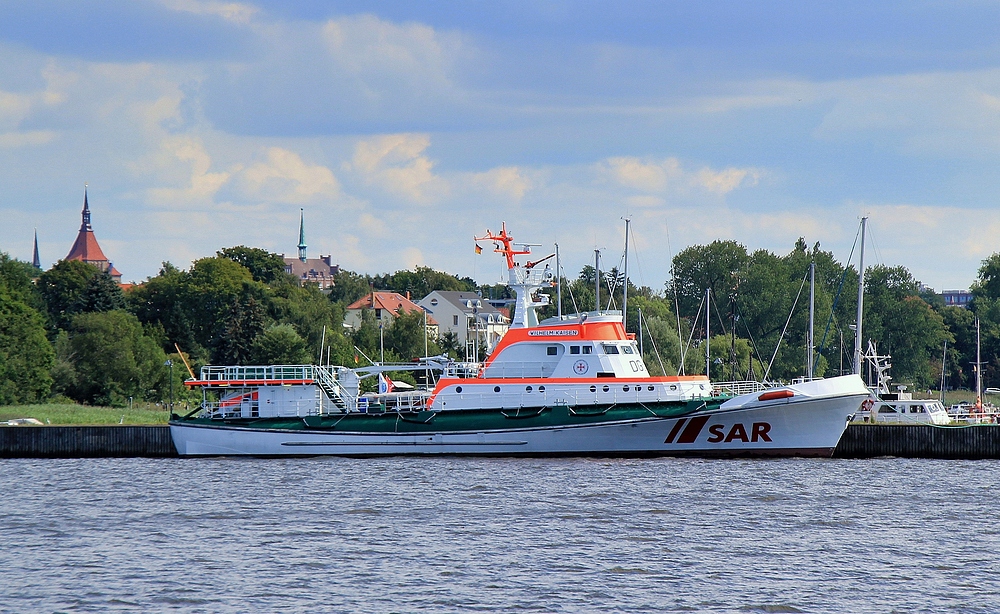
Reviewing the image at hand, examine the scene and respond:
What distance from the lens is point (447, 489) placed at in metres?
32.4

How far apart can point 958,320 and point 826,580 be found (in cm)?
10935

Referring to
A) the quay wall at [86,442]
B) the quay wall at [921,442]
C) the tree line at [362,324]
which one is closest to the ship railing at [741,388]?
the quay wall at [921,442]

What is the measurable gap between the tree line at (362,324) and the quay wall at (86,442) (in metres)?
15.7

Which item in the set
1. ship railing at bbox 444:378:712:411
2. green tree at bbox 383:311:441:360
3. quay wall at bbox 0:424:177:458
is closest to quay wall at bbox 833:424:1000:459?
ship railing at bbox 444:378:712:411

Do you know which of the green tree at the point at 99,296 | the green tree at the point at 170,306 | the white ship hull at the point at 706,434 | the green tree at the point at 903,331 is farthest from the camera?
the green tree at the point at 903,331

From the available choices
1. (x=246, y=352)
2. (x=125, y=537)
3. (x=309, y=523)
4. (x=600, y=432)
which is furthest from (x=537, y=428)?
(x=246, y=352)

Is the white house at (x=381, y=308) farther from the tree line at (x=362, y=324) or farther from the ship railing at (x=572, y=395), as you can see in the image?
the ship railing at (x=572, y=395)

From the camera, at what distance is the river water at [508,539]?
805 inches

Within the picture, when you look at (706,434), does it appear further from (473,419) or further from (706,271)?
(706,271)

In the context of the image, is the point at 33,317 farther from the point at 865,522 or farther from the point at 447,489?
the point at 865,522

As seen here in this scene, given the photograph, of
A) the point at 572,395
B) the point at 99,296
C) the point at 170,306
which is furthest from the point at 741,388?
the point at 170,306

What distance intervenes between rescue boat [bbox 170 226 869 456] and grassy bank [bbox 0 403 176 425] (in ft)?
55.4

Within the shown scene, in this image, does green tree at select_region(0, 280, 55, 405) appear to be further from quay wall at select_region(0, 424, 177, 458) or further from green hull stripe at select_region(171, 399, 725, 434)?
green hull stripe at select_region(171, 399, 725, 434)

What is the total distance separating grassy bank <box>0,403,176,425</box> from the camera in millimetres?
57938
